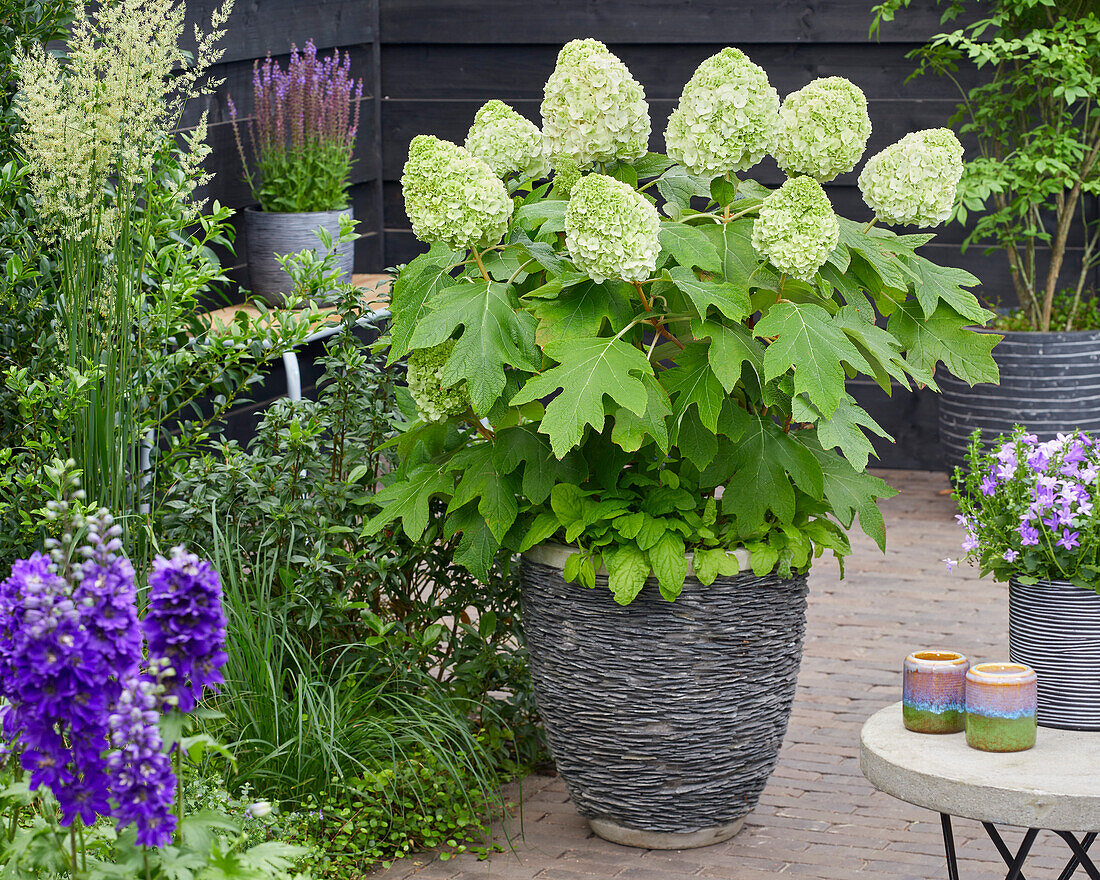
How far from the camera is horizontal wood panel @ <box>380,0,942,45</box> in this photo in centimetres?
614

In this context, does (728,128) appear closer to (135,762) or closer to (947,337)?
(947,337)

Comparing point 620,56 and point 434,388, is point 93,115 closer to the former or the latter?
point 434,388

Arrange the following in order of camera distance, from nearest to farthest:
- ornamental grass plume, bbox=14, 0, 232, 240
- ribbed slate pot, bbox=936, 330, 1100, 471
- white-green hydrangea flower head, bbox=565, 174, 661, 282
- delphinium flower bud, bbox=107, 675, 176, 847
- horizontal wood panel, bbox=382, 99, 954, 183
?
1. delphinium flower bud, bbox=107, 675, 176, 847
2. white-green hydrangea flower head, bbox=565, 174, 661, 282
3. ornamental grass plume, bbox=14, 0, 232, 240
4. ribbed slate pot, bbox=936, 330, 1100, 471
5. horizontal wood panel, bbox=382, 99, 954, 183

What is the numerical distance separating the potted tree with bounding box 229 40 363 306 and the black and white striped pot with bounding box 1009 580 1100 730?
3.19 metres

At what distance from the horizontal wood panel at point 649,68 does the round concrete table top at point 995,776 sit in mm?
4398

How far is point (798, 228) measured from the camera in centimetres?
249

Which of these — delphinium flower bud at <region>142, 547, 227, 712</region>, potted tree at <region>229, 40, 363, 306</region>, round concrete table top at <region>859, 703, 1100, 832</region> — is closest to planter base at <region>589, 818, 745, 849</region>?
round concrete table top at <region>859, 703, 1100, 832</region>

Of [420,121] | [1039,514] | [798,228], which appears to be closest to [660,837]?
[1039,514]

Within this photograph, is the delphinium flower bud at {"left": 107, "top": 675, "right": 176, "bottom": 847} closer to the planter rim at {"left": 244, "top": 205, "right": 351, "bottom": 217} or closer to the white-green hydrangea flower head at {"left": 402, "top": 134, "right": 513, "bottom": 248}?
the white-green hydrangea flower head at {"left": 402, "top": 134, "right": 513, "bottom": 248}

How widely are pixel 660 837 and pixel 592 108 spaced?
5.11 feet

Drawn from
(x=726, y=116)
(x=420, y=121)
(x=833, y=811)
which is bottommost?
(x=833, y=811)

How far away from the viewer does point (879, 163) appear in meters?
2.71

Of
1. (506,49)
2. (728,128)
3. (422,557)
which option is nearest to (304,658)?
(422,557)

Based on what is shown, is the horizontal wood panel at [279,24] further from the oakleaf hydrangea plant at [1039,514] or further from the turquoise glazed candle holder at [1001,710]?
the turquoise glazed candle holder at [1001,710]
